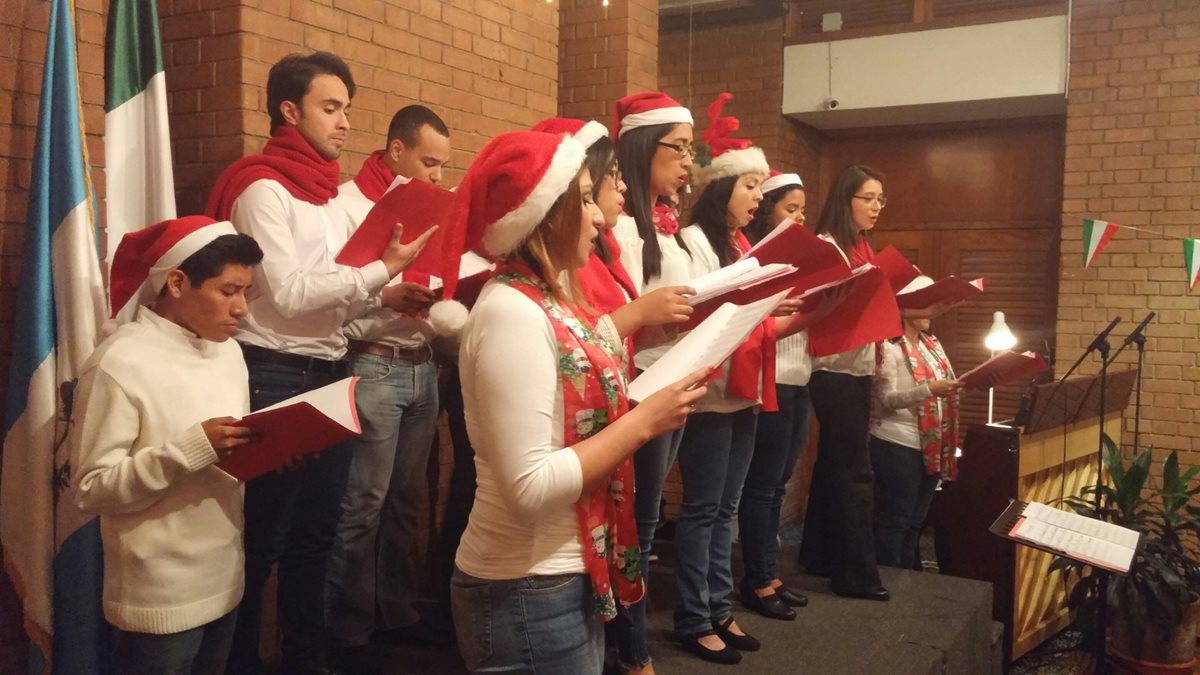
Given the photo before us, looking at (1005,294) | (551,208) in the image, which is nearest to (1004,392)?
(1005,294)

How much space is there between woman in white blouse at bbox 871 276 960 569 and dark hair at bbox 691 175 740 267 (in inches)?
43.7

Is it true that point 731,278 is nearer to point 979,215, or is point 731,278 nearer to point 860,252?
point 860,252

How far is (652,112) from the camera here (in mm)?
2305

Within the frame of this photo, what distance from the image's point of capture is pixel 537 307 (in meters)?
1.29

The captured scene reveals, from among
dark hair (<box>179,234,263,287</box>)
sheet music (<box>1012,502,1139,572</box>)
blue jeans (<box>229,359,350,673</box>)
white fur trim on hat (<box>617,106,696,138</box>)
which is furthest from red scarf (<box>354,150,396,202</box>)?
sheet music (<box>1012,502,1139,572</box>)

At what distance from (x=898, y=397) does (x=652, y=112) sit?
164 cm

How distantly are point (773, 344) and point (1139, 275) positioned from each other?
3.63 meters

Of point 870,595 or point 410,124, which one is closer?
point 410,124

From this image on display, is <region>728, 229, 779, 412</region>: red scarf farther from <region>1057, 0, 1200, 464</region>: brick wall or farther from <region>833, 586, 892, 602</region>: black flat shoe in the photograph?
<region>1057, 0, 1200, 464</region>: brick wall

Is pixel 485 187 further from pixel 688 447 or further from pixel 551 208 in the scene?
pixel 688 447

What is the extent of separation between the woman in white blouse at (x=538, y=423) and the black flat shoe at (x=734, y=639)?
3.73 ft

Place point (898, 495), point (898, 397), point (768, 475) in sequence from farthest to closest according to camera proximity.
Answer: point (898, 495) < point (898, 397) < point (768, 475)

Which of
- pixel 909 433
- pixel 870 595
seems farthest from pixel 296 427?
pixel 909 433

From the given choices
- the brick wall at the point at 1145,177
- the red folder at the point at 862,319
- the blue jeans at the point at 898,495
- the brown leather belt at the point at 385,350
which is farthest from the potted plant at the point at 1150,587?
the brown leather belt at the point at 385,350
